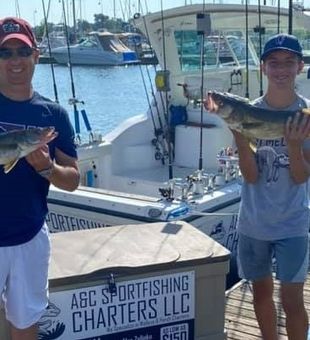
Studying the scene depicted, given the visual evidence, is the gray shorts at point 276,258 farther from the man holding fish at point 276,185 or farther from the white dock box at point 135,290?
the white dock box at point 135,290

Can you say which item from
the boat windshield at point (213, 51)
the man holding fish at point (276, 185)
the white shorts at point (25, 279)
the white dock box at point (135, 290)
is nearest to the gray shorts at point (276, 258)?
the man holding fish at point (276, 185)

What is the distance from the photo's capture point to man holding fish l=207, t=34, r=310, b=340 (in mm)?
3031

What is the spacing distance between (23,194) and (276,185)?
119 centimetres

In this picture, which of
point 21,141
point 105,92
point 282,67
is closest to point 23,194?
point 21,141

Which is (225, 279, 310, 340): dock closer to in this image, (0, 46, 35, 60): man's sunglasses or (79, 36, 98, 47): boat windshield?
(0, 46, 35, 60): man's sunglasses

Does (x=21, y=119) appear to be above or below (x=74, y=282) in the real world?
above

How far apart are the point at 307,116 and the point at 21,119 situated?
122 cm

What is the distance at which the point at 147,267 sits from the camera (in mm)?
3328

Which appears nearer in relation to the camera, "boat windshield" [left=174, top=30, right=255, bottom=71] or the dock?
the dock

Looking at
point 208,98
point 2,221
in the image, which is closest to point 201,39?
point 208,98

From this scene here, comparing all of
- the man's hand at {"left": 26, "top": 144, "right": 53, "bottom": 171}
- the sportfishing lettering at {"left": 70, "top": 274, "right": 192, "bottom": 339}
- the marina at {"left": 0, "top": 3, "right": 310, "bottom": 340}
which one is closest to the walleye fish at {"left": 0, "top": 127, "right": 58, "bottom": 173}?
the man's hand at {"left": 26, "top": 144, "right": 53, "bottom": 171}

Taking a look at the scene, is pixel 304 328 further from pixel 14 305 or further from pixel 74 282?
pixel 14 305

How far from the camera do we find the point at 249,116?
2992 mm

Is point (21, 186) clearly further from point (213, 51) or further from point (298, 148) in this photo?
point (213, 51)
